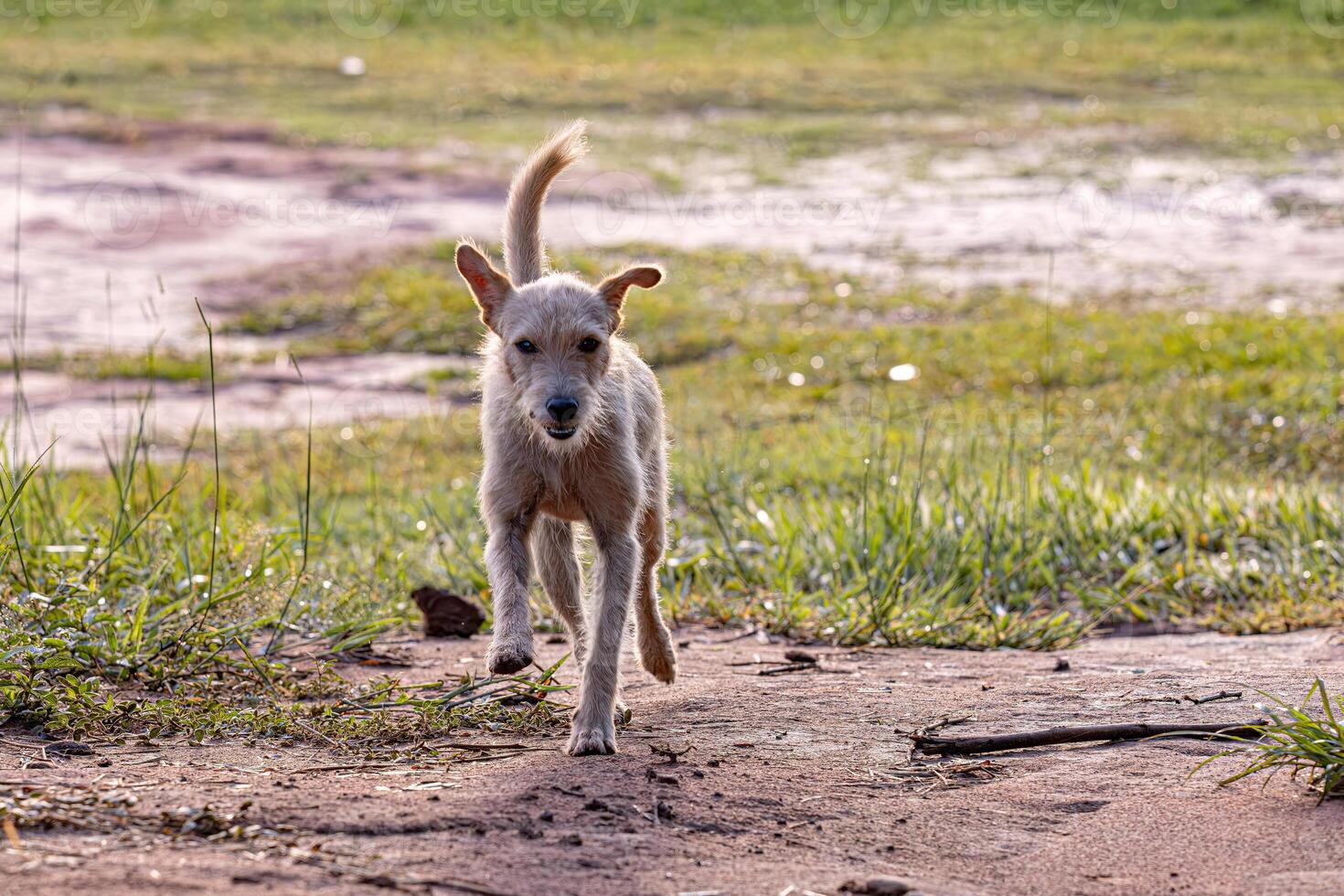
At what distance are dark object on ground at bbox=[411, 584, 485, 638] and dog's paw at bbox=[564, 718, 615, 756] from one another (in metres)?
1.99

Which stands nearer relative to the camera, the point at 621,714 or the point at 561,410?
the point at 561,410

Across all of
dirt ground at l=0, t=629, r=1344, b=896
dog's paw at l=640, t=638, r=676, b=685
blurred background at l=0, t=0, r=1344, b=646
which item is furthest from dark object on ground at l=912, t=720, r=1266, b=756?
blurred background at l=0, t=0, r=1344, b=646

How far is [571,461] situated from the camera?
514 centimetres

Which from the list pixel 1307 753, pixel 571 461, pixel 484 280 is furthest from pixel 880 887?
pixel 484 280

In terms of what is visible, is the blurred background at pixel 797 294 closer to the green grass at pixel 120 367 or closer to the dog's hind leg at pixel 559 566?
the green grass at pixel 120 367

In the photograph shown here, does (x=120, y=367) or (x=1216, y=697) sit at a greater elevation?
(x=120, y=367)

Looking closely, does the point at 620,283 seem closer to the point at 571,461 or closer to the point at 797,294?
the point at 571,461

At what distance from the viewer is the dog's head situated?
4.88 metres

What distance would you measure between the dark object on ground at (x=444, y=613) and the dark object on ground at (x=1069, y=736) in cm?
243

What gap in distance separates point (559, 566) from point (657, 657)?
1.71 feet

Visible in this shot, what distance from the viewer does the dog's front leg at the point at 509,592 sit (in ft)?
15.0

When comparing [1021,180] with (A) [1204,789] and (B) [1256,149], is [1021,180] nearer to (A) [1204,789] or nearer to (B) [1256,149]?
(B) [1256,149]

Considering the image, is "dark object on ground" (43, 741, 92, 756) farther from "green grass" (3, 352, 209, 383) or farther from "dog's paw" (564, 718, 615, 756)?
"green grass" (3, 352, 209, 383)

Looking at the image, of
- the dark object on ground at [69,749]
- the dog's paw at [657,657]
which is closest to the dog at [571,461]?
the dog's paw at [657,657]
